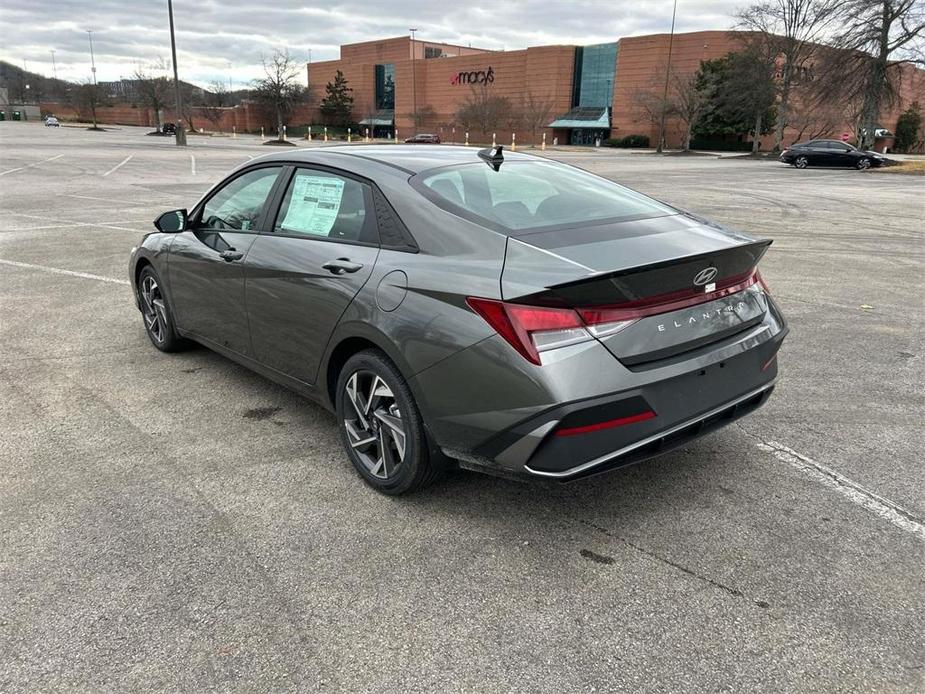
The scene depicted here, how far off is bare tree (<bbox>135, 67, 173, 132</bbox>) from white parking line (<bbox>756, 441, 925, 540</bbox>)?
8204cm

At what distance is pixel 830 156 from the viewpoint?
113 feet

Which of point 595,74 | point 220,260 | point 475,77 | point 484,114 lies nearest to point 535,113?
point 484,114

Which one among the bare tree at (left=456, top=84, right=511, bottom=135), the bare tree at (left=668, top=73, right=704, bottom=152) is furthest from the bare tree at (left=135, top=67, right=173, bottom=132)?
the bare tree at (left=668, top=73, right=704, bottom=152)

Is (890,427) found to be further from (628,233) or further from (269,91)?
(269,91)

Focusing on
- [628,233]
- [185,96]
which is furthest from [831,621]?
[185,96]

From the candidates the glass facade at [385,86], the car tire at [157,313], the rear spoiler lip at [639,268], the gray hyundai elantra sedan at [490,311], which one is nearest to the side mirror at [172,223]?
the car tire at [157,313]

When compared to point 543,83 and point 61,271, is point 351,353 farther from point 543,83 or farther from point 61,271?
point 543,83

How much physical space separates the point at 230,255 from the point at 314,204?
72 centimetres

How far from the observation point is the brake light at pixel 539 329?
2.53m

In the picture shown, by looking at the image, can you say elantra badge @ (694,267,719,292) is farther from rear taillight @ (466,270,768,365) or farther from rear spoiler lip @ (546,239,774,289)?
rear taillight @ (466,270,768,365)

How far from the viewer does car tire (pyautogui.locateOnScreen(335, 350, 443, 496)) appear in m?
3.03

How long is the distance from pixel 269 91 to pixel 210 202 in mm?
75256

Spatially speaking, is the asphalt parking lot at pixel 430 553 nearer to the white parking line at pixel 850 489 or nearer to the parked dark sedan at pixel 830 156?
the white parking line at pixel 850 489

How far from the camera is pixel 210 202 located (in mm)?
4641
